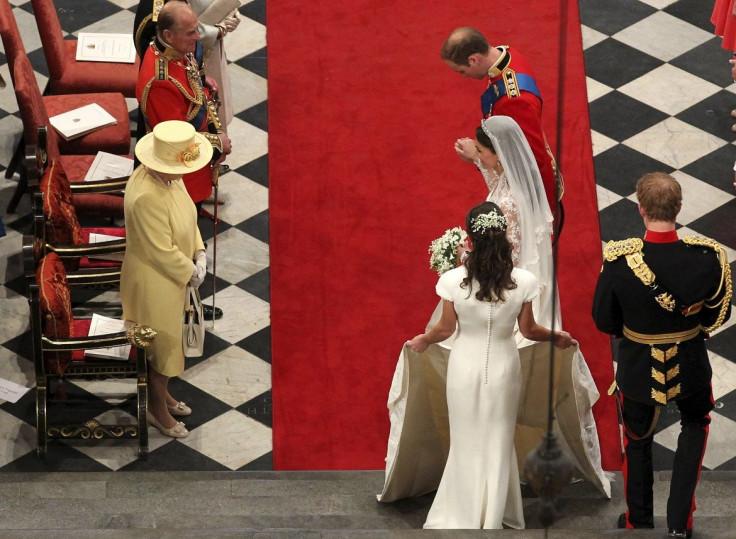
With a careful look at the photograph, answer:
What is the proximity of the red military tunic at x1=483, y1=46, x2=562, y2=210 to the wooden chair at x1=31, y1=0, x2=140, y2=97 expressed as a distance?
2547 millimetres

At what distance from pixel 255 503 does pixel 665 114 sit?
165 inches

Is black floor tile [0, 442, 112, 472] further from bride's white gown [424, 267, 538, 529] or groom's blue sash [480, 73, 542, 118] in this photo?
groom's blue sash [480, 73, 542, 118]

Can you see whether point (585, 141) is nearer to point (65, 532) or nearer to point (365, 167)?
point (365, 167)

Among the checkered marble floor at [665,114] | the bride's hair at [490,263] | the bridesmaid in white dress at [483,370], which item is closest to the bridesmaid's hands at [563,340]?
the bridesmaid in white dress at [483,370]

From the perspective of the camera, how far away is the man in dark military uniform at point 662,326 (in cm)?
554

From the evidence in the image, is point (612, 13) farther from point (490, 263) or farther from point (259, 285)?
point (490, 263)

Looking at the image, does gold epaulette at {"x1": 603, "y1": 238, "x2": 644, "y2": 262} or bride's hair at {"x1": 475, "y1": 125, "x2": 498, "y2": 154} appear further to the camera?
bride's hair at {"x1": 475, "y1": 125, "x2": 498, "y2": 154}

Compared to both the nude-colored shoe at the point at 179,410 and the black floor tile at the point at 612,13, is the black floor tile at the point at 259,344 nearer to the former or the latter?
the nude-colored shoe at the point at 179,410

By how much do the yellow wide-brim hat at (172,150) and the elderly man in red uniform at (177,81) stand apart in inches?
24.1

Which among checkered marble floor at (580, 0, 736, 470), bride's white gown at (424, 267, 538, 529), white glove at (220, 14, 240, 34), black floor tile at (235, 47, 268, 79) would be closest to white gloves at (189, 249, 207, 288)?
bride's white gown at (424, 267, 538, 529)

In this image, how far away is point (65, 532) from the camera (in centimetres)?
526

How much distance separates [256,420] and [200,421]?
29 cm

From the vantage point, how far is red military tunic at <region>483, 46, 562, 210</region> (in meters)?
6.91

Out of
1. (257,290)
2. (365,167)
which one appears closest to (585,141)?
(365,167)
